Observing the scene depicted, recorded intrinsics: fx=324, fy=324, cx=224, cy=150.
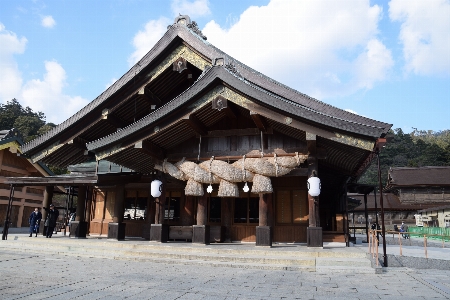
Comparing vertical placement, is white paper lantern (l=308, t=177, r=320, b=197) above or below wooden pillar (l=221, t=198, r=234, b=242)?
above

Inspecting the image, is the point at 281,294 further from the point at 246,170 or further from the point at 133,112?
the point at 133,112

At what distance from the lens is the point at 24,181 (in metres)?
13.3

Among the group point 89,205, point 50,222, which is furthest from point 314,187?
point 89,205

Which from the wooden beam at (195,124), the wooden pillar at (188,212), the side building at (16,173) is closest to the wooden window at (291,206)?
the wooden pillar at (188,212)

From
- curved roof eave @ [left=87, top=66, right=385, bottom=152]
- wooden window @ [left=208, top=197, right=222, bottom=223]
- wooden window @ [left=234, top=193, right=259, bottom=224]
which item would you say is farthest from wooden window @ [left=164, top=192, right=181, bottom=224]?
curved roof eave @ [left=87, top=66, right=385, bottom=152]

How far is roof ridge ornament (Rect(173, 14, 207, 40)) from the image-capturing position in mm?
12250

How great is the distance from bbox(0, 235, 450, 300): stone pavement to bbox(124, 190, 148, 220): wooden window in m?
6.38

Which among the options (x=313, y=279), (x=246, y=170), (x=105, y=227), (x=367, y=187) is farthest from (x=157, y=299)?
(x=367, y=187)

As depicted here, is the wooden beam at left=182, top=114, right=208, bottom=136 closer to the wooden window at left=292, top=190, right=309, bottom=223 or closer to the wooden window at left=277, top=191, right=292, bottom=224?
the wooden window at left=277, top=191, right=292, bottom=224

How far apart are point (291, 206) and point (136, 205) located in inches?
272

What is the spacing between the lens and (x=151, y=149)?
10750mm

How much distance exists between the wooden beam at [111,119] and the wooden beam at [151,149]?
302 cm

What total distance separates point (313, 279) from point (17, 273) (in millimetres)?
5854

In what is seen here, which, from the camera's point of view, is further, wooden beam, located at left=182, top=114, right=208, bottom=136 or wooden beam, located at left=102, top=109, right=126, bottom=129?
wooden beam, located at left=102, top=109, right=126, bottom=129
